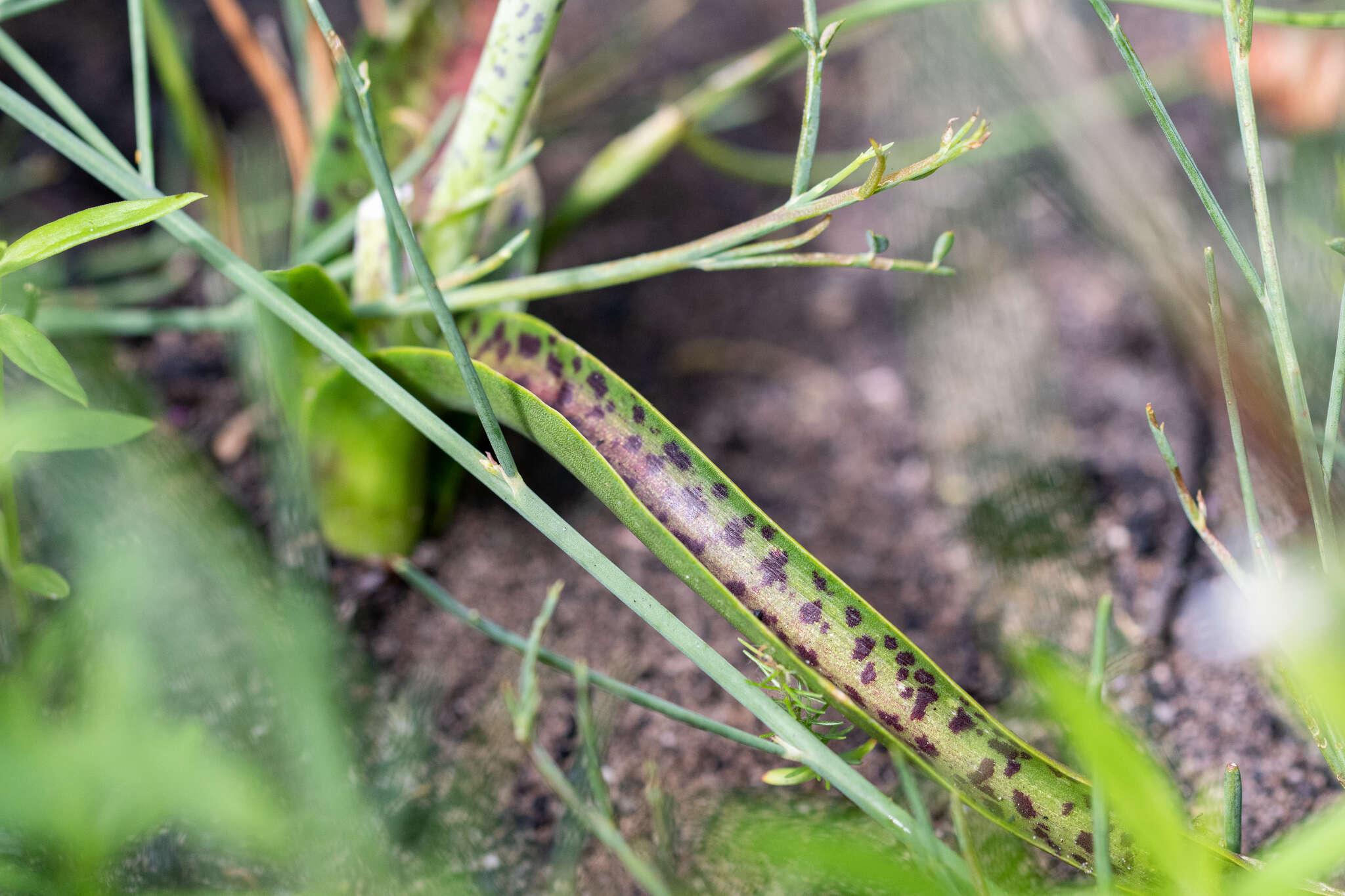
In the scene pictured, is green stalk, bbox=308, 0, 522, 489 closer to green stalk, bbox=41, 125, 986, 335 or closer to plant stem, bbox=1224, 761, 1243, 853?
green stalk, bbox=41, 125, 986, 335

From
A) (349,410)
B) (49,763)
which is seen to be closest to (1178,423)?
(349,410)

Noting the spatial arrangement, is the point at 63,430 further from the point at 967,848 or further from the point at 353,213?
the point at 967,848

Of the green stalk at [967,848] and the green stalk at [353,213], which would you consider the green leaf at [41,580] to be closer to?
the green stalk at [353,213]

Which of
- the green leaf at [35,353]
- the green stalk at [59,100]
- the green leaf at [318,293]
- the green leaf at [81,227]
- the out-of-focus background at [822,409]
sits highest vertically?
the green stalk at [59,100]

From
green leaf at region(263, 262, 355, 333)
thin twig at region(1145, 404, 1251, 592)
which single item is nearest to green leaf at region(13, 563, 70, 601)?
green leaf at region(263, 262, 355, 333)

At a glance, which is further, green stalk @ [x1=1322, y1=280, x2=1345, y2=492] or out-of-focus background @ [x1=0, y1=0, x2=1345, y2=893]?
out-of-focus background @ [x1=0, y1=0, x2=1345, y2=893]

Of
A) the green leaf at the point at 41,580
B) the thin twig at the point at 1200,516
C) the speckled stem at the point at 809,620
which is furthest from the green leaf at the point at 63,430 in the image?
the thin twig at the point at 1200,516
